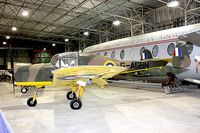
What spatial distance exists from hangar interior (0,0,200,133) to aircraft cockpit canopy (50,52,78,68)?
1.63 metres

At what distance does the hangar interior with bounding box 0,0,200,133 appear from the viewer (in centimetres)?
551

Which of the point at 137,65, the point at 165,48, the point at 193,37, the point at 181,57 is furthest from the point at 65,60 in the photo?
the point at 165,48

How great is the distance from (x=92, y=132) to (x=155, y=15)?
2068cm

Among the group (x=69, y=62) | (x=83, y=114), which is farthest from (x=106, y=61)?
(x=83, y=114)

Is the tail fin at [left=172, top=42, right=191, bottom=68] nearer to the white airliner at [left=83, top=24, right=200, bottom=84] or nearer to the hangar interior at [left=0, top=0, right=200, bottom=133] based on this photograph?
the white airliner at [left=83, top=24, right=200, bottom=84]

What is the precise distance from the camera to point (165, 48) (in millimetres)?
12008

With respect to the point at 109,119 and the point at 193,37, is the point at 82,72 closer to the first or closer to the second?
the point at 109,119

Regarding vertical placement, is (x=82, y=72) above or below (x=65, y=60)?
below

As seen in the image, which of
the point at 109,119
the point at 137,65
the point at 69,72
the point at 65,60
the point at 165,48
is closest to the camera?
the point at 109,119

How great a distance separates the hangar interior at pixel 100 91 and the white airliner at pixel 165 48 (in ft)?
4.34

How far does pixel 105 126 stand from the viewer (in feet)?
17.3

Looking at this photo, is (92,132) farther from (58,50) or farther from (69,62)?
(58,50)

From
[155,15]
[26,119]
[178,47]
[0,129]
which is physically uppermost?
[155,15]

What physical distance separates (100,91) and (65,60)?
489 cm
